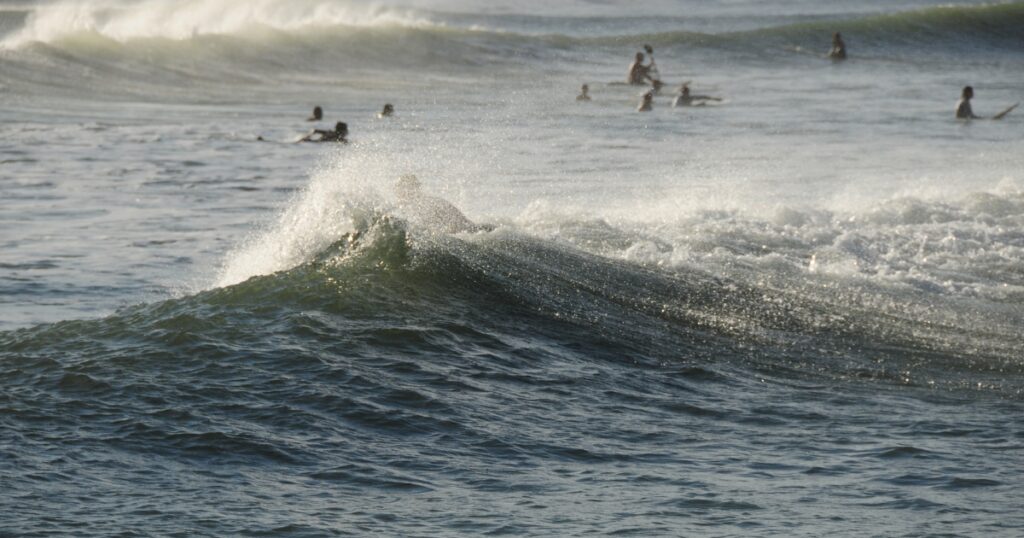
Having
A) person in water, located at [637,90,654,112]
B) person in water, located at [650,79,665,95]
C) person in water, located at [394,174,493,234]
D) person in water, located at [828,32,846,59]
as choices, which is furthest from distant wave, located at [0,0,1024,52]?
person in water, located at [394,174,493,234]

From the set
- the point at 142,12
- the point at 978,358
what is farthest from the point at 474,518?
the point at 142,12

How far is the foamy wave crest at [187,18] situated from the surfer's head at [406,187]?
88.0ft

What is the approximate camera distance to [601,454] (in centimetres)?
822

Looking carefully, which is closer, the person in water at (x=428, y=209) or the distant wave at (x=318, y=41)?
the person in water at (x=428, y=209)

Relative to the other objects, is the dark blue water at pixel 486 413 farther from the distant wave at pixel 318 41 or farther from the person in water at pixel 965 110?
the distant wave at pixel 318 41

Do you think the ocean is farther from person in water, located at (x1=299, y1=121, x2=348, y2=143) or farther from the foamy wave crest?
the foamy wave crest

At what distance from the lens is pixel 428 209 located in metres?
13.0

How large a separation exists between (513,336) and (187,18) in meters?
34.4

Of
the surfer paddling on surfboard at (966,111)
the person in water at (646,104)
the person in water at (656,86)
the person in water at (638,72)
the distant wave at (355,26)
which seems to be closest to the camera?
the surfer paddling on surfboard at (966,111)

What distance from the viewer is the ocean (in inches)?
293

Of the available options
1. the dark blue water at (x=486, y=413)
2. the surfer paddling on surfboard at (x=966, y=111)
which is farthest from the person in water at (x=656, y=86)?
the dark blue water at (x=486, y=413)

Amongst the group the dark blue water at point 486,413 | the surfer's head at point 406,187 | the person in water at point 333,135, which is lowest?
the dark blue water at point 486,413

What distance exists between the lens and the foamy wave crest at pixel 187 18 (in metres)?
39.4

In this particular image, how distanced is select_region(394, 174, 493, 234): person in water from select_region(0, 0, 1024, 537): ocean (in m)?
0.14
